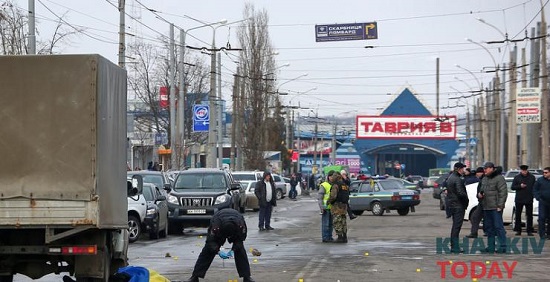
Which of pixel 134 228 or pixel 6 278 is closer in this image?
pixel 6 278

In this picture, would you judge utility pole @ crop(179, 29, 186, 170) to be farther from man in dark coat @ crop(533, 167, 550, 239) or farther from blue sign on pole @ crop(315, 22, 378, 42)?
man in dark coat @ crop(533, 167, 550, 239)

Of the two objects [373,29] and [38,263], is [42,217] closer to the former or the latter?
[38,263]

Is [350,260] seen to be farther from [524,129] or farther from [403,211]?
[524,129]

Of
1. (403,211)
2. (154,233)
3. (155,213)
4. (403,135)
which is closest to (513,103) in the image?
(403,211)

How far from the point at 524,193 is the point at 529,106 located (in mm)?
22827

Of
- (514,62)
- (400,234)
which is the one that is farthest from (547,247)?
(514,62)

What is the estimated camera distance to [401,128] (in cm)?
11444

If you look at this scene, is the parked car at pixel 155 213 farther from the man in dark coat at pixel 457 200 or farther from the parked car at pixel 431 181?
the parked car at pixel 431 181

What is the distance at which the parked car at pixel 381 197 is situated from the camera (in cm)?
4112

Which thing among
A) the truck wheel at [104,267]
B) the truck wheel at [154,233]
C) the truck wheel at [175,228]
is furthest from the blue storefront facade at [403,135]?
the truck wheel at [104,267]

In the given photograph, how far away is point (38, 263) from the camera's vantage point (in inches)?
521

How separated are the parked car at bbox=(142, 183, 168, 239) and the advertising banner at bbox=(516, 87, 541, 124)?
23.7m

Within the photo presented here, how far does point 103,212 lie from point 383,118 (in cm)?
10326

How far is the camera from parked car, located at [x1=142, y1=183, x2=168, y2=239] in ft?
87.8
